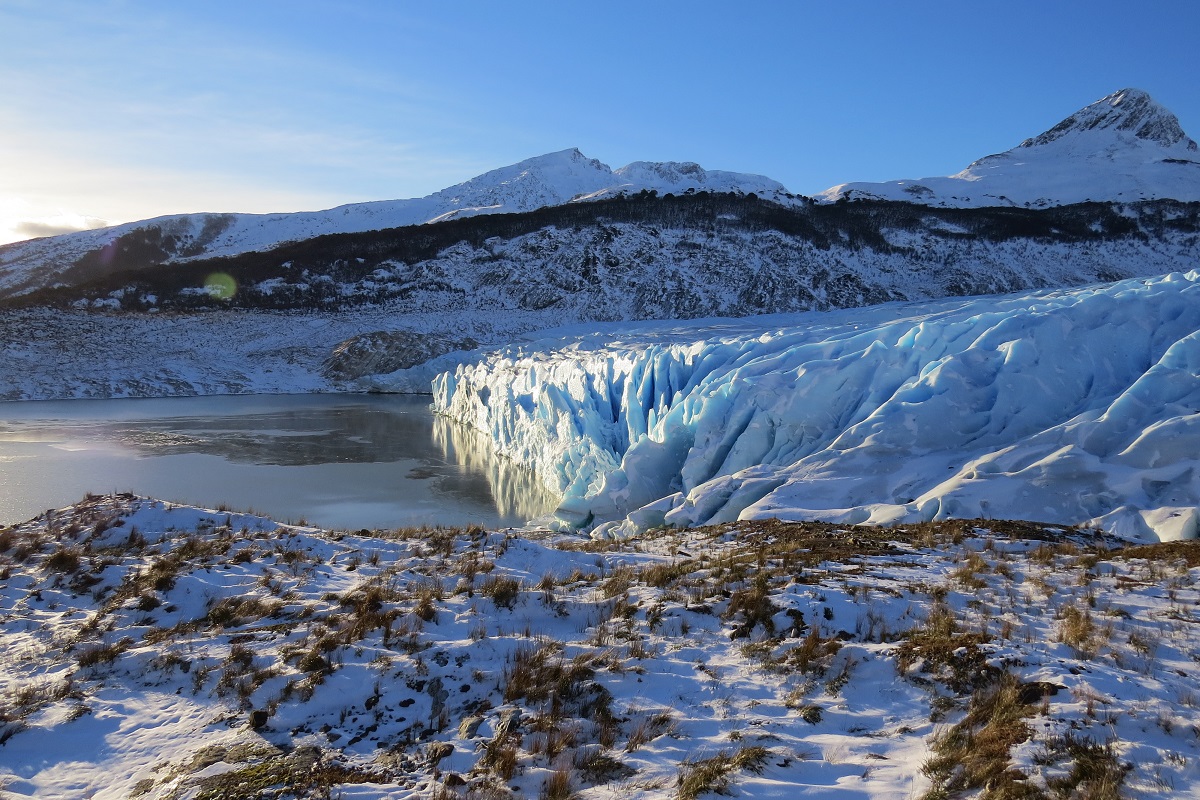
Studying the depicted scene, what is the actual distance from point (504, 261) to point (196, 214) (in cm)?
7107

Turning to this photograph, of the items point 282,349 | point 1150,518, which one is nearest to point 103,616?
point 1150,518

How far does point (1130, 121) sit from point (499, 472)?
418ft

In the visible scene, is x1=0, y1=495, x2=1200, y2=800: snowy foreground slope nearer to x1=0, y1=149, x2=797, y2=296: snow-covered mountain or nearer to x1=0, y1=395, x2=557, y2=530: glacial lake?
x1=0, y1=395, x2=557, y2=530: glacial lake

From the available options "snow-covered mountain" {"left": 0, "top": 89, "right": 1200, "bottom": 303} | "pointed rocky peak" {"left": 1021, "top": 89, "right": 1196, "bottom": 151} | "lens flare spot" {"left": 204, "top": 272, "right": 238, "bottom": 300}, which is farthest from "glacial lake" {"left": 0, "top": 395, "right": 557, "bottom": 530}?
"pointed rocky peak" {"left": 1021, "top": 89, "right": 1196, "bottom": 151}

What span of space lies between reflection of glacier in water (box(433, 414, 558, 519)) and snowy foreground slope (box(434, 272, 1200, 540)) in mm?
1260

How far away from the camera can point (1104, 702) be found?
3.27 metres

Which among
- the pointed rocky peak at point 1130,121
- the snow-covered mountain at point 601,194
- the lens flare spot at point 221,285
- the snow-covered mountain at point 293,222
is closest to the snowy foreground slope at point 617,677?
the lens flare spot at point 221,285

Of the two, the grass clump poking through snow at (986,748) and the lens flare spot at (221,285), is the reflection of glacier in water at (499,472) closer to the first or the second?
the grass clump poking through snow at (986,748)

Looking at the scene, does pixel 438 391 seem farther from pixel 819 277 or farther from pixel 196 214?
pixel 196 214

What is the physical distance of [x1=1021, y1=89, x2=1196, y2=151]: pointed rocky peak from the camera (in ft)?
338

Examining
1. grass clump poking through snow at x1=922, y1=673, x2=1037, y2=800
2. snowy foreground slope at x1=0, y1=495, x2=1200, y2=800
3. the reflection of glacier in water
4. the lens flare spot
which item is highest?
the lens flare spot

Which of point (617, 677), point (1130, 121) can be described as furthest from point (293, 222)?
point (1130, 121)

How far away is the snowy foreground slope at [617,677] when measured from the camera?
3158 mm

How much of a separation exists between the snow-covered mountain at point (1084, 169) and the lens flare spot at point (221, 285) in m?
65.1
